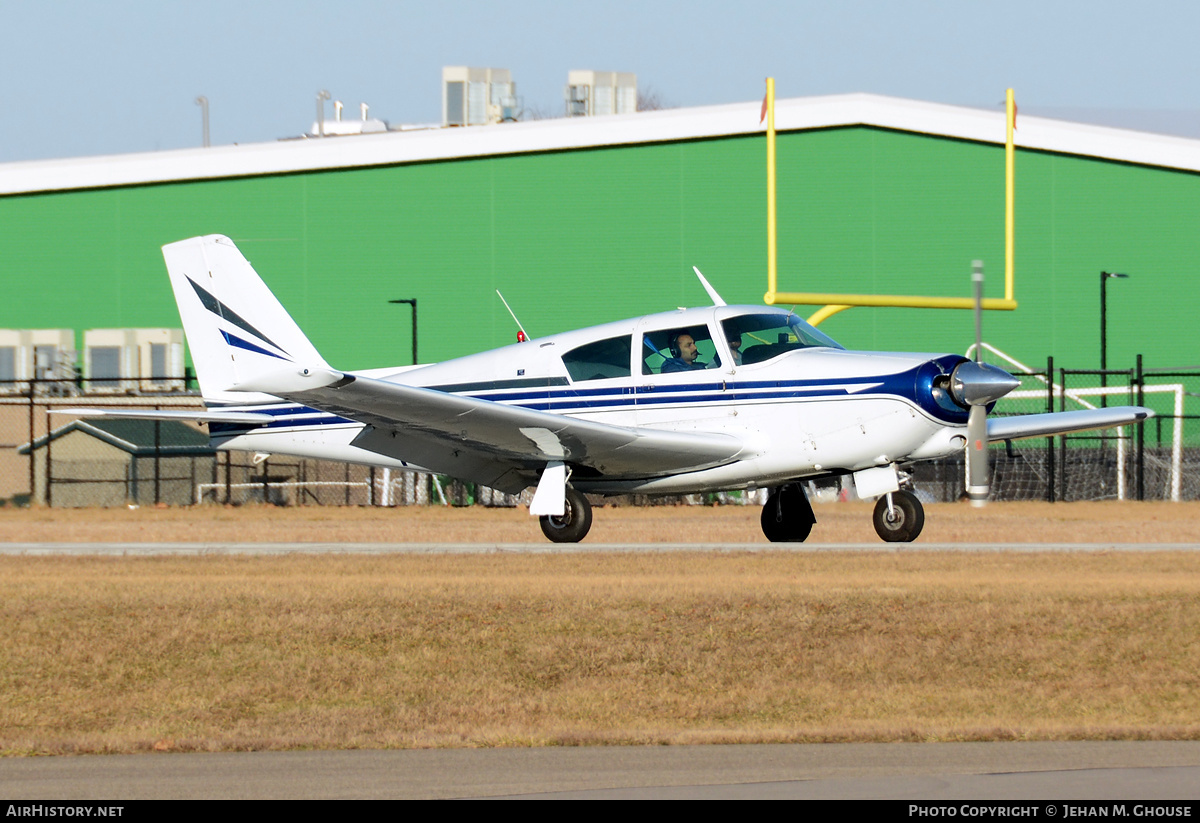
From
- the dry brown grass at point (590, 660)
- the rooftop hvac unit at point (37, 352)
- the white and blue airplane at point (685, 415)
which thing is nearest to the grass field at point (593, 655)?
the dry brown grass at point (590, 660)

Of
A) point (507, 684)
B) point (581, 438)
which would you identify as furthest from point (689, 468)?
point (507, 684)

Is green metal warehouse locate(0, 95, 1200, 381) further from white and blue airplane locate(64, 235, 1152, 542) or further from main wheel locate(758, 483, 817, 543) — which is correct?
white and blue airplane locate(64, 235, 1152, 542)

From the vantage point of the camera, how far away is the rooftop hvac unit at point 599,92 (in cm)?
4866

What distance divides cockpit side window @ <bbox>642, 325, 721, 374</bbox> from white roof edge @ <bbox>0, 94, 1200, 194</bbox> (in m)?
22.3

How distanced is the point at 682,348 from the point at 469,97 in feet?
119

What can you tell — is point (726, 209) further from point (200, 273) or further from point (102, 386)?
point (200, 273)

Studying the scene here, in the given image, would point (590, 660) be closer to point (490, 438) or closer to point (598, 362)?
point (490, 438)

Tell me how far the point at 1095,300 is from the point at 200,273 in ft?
82.4

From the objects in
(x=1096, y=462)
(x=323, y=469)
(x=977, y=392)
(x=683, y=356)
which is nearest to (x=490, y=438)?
(x=683, y=356)

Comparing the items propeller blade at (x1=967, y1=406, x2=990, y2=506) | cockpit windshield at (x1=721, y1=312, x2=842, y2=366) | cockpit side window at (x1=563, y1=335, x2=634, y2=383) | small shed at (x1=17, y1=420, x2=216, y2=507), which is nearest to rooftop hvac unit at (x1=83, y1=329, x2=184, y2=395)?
small shed at (x1=17, y1=420, x2=216, y2=507)

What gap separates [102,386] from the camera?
3778cm

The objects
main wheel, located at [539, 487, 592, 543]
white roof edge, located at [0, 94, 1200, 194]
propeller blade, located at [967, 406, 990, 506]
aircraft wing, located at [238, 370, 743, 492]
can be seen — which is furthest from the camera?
white roof edge, located at [0, 94, 1200, 194]

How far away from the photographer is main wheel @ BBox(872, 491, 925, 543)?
578 inches

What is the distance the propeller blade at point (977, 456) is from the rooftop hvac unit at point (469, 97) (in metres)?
37.7
